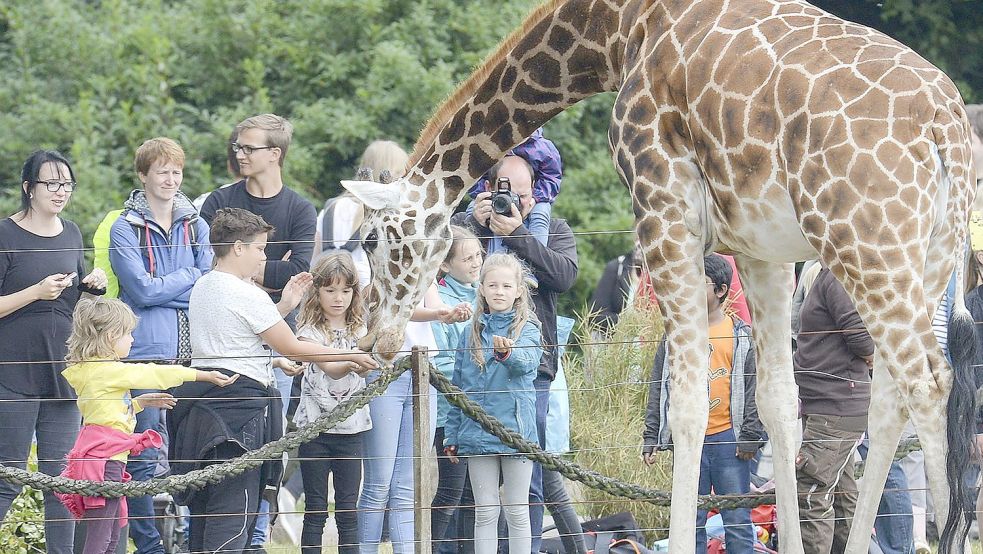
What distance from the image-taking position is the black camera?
6516 mm

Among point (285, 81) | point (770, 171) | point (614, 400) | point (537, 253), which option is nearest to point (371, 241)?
point (537, 253)

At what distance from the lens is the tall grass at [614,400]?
7.90 m

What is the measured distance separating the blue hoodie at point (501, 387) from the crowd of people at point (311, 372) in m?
0.01

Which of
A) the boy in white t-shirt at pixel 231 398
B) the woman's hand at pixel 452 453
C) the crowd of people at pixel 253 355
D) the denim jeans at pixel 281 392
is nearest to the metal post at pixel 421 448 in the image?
the crowd of people at pixel 253 355

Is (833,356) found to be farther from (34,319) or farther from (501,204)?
(34,319)

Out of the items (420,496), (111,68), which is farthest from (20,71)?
(420,496)

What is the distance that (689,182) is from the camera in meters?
5.29

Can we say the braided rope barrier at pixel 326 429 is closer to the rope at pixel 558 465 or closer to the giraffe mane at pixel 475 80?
the rope at pixel 558 465

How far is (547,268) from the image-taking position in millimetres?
6531

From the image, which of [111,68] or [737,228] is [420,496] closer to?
[737,228]

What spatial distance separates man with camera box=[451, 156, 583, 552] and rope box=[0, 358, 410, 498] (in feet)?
3.33

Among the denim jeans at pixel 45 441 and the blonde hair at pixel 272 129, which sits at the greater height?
the blonde hair at pixel 272 129

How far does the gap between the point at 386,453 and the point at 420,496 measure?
567 millimetres

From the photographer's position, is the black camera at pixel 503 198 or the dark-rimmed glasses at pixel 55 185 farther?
the black camera at pixel 503 198
